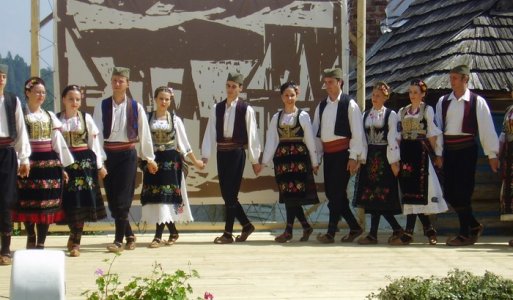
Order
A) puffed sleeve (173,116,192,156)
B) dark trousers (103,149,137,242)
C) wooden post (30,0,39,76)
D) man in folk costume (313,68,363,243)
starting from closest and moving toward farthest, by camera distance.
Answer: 1. dark trousers (103,149,137,242)
2. puffed sleeve (173,116,192,156)
3. man in folk costume (313,68,363,243)
4. wooden post (30,0,39,76)

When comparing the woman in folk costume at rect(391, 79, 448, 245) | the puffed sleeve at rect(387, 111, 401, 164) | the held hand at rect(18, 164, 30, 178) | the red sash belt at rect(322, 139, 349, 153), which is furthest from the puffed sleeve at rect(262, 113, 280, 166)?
the held hand at rect(18, 164, 30, 178)

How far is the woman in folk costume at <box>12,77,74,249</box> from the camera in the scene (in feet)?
26.5

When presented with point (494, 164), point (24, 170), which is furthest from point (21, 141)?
point (494, 164)

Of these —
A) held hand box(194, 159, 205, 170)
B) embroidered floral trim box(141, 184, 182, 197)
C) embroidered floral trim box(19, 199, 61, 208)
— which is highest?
held hand box(194, 159, 205, 170)

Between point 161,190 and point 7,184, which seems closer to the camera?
point 7,184

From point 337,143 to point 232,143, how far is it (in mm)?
1084

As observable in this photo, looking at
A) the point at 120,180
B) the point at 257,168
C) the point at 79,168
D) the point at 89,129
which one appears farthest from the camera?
the point at 257,168

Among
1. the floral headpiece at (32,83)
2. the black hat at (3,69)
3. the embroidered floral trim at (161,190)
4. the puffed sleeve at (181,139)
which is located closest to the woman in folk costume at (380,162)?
the puffed sleeve at (181,139)

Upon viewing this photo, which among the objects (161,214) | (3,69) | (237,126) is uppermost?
(3,69)

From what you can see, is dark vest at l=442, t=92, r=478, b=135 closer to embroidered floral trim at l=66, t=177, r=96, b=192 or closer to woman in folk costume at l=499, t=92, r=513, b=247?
woman in folk costume at l=499, t=92, r=513, b=247

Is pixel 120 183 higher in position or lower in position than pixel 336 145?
lower

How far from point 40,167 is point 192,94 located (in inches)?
105

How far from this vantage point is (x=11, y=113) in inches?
308

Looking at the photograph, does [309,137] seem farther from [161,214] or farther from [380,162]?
[161,214]
